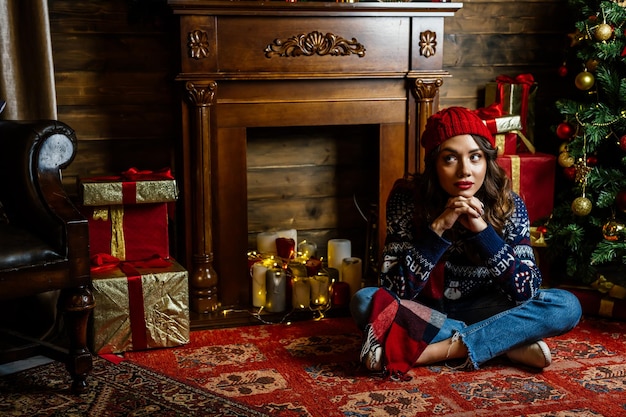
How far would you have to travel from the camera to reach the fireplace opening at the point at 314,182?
3186 mm

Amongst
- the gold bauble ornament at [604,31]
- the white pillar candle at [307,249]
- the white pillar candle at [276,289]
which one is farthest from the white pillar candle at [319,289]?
the gold bauble ornament at [604,31]

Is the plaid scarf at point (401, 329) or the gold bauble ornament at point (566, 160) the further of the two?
the gold bauble ornament at point (566, 160)

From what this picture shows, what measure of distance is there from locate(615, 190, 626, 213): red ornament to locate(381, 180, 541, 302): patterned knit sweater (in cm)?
59

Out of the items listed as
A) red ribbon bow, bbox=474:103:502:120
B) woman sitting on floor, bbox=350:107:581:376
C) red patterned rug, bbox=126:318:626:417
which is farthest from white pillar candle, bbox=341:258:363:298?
red ribbon bow, bbox=474:103:502:120

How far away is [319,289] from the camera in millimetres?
2887

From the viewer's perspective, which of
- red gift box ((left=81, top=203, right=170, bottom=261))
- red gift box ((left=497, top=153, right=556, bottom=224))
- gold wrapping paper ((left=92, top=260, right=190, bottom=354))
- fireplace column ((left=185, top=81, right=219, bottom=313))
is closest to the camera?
gold wrapping paper ((left=92, top=260, right=190, bottom=354))

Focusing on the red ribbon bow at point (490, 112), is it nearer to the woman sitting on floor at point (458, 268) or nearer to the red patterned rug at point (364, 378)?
the woman sitting on floor at point (458, 268)

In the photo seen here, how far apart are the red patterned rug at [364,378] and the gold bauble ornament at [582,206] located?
425mm

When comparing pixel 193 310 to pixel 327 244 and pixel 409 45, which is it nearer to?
pixel 327 244

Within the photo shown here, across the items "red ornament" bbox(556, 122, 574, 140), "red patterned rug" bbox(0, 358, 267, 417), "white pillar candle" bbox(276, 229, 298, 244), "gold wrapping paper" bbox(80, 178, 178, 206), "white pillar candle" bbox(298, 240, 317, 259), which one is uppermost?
"red ornament" bbox(556, 122, 574, 140)

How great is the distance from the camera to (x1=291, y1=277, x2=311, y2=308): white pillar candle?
112 inches

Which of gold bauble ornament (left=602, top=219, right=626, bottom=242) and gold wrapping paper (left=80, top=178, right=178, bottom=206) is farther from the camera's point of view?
gold bauble ornament (left=602, top=219, right=626, bottom=242)

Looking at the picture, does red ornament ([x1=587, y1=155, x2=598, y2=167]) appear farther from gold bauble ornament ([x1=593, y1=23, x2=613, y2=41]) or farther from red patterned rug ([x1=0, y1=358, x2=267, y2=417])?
red patterned rug ([x1=0, y1=358, x2=267, y2=417])

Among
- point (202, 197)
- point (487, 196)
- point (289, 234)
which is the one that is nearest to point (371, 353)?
point (487, 196)
